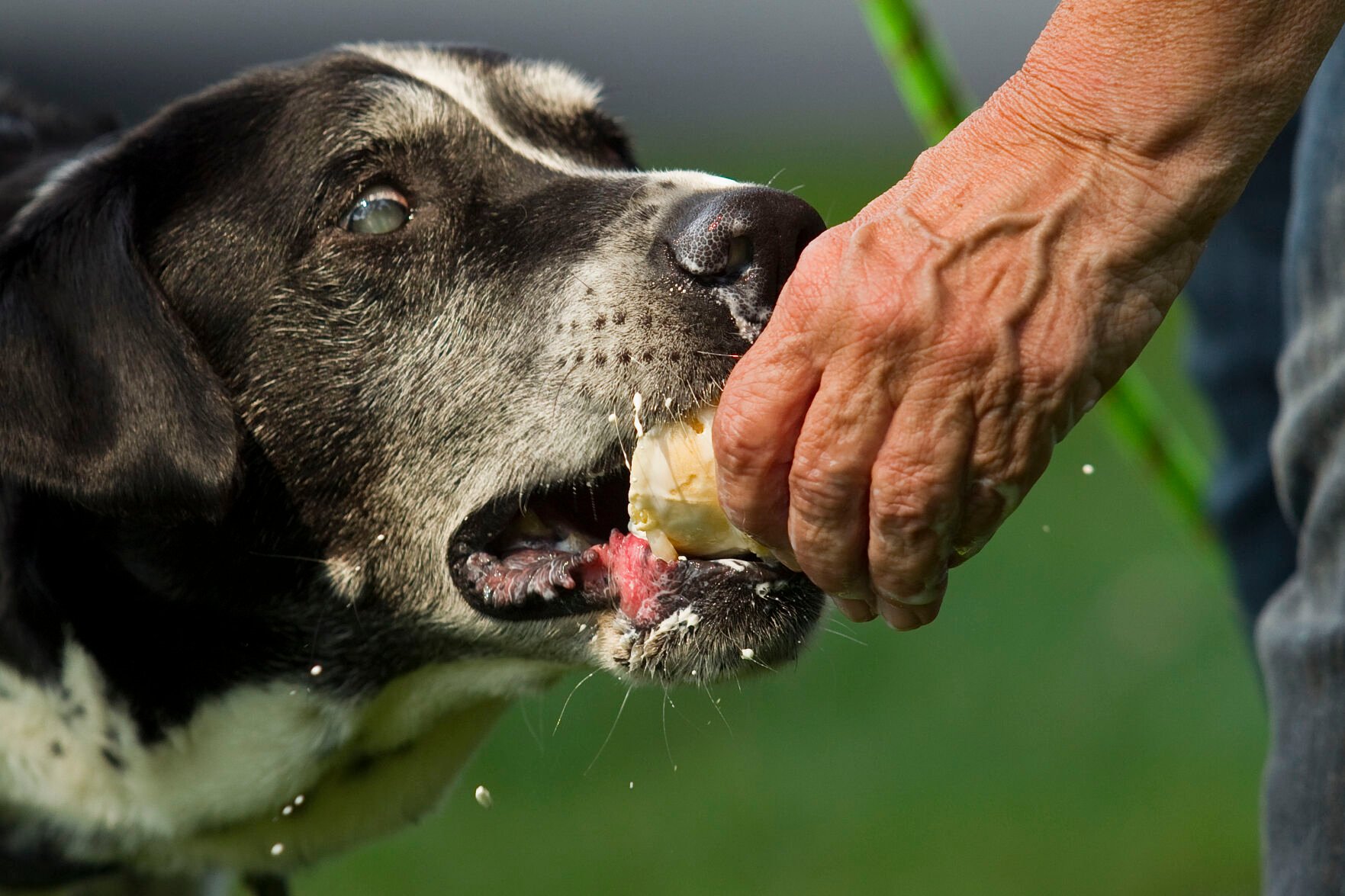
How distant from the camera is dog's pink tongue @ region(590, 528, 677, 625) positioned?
2205 mm

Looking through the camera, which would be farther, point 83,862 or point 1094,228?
point 83,862

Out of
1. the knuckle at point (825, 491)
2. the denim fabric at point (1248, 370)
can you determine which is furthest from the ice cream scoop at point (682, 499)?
the denim fabric at point (1248, 370)

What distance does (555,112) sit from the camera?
2.97 metres

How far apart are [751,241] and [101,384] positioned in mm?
1084

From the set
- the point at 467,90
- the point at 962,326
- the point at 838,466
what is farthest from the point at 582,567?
the point at 467,90

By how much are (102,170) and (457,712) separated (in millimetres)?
1157

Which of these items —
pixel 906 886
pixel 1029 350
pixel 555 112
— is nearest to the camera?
pixel 1029 350

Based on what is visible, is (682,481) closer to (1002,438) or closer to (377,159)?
(1002,438)

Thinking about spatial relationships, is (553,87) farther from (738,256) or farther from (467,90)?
(738,256)

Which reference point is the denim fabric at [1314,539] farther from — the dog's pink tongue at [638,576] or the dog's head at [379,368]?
the dog's pink tongue at [638,576]

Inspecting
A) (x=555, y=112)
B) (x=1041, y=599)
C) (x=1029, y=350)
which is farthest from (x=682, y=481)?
(x=1041, y=599)

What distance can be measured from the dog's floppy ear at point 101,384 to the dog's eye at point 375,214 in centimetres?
34

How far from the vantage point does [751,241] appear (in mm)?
2156

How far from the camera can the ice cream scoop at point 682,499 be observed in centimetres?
202
